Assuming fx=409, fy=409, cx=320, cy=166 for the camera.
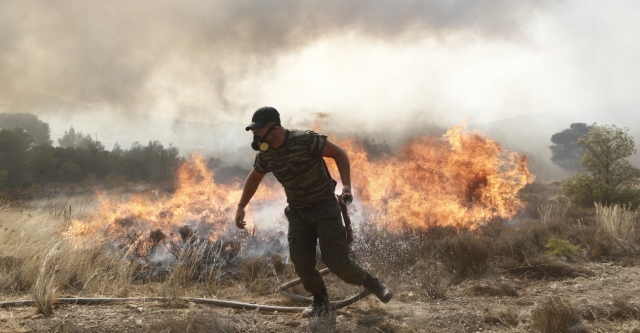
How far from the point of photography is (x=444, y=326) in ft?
12.6

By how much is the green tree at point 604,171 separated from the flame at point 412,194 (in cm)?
241

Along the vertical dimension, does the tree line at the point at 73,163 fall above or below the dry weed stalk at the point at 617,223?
above

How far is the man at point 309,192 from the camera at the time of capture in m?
3.79

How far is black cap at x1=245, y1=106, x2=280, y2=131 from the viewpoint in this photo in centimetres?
370

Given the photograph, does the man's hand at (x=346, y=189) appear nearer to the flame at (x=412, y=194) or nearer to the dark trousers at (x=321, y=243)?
the dark trousers at (x=321, y=243)

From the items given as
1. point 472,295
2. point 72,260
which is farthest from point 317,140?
point 72,260

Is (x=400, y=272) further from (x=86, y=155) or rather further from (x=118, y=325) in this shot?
(x=86, y=155)

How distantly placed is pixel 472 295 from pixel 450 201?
5.63 meters

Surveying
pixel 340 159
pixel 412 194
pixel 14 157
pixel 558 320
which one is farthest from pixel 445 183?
pixel 14 157

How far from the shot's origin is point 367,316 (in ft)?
13.2

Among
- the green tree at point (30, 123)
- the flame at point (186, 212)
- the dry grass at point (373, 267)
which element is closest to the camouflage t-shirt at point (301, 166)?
the dry grass at point (373, 267)

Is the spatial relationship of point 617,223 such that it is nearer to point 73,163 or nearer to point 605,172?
point 605,172

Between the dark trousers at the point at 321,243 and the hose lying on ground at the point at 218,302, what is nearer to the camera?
the dark trousers at the point at 321,243

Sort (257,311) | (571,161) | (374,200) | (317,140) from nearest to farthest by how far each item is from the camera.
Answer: (317,140) < (257,311) < (374,200) < (571,161)
